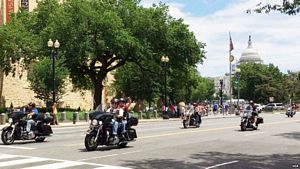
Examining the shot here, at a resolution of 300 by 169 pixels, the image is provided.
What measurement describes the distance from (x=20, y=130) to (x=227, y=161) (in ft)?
29.5

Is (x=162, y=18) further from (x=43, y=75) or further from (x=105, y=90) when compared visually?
(x=105, y=90)

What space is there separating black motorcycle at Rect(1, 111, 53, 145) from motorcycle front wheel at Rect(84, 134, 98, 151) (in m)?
4.11

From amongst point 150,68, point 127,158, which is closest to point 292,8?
point 127,158

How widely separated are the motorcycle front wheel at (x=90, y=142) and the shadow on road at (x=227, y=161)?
2.92 metres

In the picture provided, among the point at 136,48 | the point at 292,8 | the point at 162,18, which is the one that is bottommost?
the point at 292,8

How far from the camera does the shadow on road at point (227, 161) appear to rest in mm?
13207

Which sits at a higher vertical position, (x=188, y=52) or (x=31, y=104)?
(x=188, y=52)

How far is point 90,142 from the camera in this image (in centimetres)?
1661

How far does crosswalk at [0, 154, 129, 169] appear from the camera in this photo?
1281cm

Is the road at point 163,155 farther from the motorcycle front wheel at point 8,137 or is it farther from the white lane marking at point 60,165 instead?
the motorcycle front wheel at point 8,137

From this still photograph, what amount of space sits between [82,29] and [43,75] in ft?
19.4

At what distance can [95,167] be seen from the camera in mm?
12734

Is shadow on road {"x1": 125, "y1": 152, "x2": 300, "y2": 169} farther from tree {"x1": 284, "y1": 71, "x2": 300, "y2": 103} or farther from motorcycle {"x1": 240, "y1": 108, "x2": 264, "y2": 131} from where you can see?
tree {"x1": 284, "y1": 71, "x2": 300, "y2": 103}

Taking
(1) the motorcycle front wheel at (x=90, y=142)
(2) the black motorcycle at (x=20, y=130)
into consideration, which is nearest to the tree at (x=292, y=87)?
(2) the black motorcycle at (x=20, y=130)
